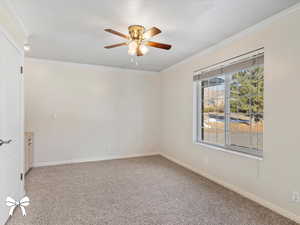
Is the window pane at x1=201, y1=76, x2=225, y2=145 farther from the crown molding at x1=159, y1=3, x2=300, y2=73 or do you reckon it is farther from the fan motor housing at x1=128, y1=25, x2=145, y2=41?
the fan motor housing at x1=128, y1=25, x2=145, y2=41

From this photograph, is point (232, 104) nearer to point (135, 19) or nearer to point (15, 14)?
point (135, 19)

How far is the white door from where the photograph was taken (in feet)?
6.34

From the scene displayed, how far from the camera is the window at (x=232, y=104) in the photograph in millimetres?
2693

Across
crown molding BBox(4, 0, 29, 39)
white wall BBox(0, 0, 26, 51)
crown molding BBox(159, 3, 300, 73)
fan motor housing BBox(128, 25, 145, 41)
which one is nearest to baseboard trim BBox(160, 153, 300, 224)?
crown molding BBox(159, 3, 300, 73)

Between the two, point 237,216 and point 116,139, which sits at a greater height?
point 116,139

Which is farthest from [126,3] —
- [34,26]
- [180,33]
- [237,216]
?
[237,216]

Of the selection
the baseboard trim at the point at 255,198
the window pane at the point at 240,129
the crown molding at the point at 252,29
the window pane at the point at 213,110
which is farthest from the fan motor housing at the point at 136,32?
the baseboard trim at the point at 255,198

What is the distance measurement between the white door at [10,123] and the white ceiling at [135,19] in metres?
0.59

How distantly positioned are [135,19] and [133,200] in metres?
2.50

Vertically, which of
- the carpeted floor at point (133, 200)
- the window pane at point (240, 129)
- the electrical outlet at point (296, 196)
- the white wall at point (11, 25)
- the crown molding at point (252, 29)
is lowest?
the carpeted floor at point (133, 200)

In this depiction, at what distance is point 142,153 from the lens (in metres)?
5.23

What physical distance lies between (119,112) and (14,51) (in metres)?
2.95

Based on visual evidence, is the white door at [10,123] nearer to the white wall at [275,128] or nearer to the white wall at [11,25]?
the white wall at [11,25]

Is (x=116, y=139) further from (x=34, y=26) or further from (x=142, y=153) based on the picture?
(x=34, y=26)
